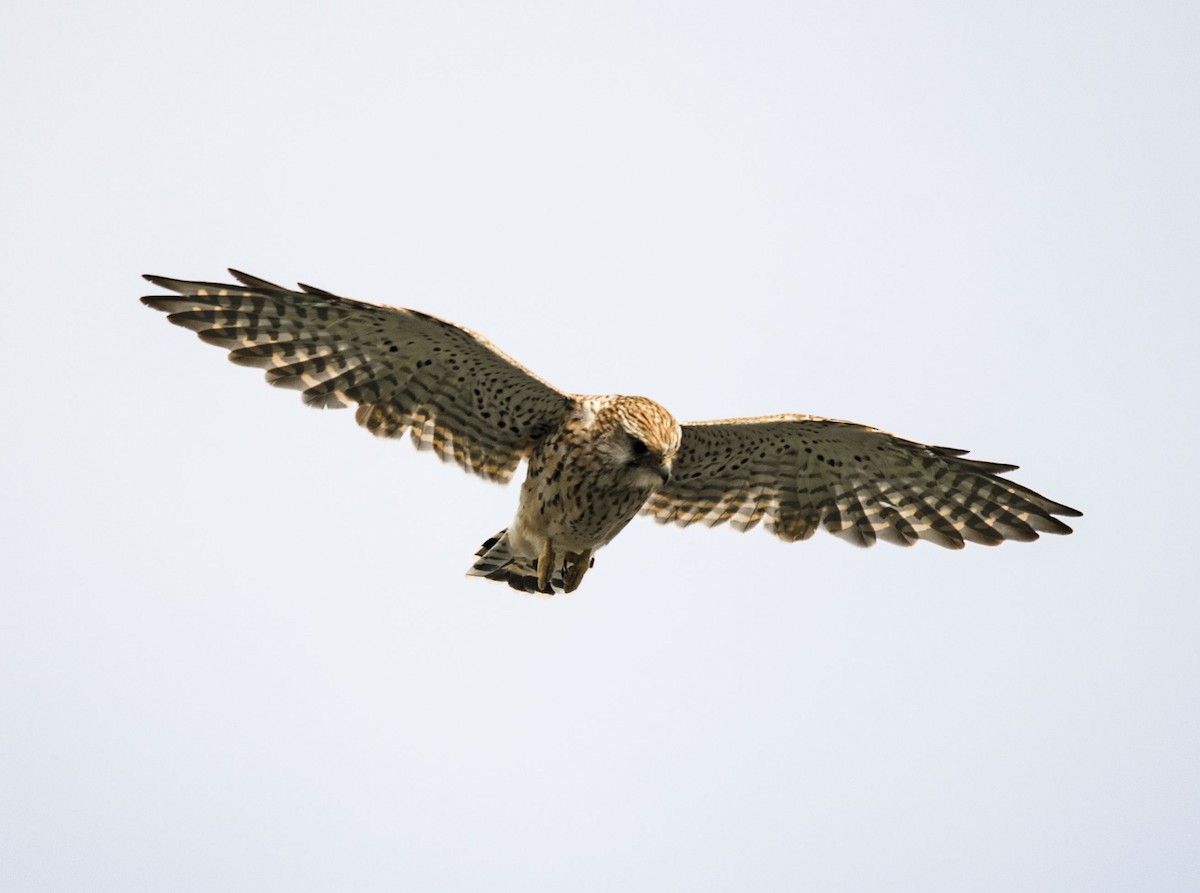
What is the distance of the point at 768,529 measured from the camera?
44.8 ft

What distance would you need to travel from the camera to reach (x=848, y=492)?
44.1 ft

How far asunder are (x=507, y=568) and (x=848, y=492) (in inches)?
120

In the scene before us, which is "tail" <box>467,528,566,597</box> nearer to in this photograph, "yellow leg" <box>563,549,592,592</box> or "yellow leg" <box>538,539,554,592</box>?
"yellow leg" <box>563,549,592,592</box>

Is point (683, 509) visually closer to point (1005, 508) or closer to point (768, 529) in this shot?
point (768, 529)

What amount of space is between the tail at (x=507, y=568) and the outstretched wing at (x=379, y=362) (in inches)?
37.1

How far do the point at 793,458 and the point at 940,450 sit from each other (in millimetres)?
1252

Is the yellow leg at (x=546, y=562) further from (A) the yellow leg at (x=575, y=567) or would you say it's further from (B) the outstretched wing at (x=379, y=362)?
(B) the outstretched wing at (x=379, y=362)

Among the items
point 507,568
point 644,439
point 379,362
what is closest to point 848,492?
point 644,439

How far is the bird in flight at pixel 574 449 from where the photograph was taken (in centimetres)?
1173

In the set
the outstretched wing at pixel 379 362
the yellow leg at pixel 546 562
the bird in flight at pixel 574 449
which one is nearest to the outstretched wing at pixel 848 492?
the bird in flight at pixel 574 449

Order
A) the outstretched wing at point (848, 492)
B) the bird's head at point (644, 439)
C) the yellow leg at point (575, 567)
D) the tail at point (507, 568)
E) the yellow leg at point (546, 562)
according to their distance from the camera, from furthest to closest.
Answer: the tail at point (507, 568) → the outstretched wing at point (848, 492) → the yellow leg at point (575, 567) → the yellow leg at point (546, 562) → the bird's head at point (644, 439)

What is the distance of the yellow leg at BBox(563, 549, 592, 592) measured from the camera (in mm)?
12535

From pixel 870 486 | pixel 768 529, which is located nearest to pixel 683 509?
pixel 768 529

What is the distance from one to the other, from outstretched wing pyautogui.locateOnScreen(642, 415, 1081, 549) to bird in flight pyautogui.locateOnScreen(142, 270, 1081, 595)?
14mm
